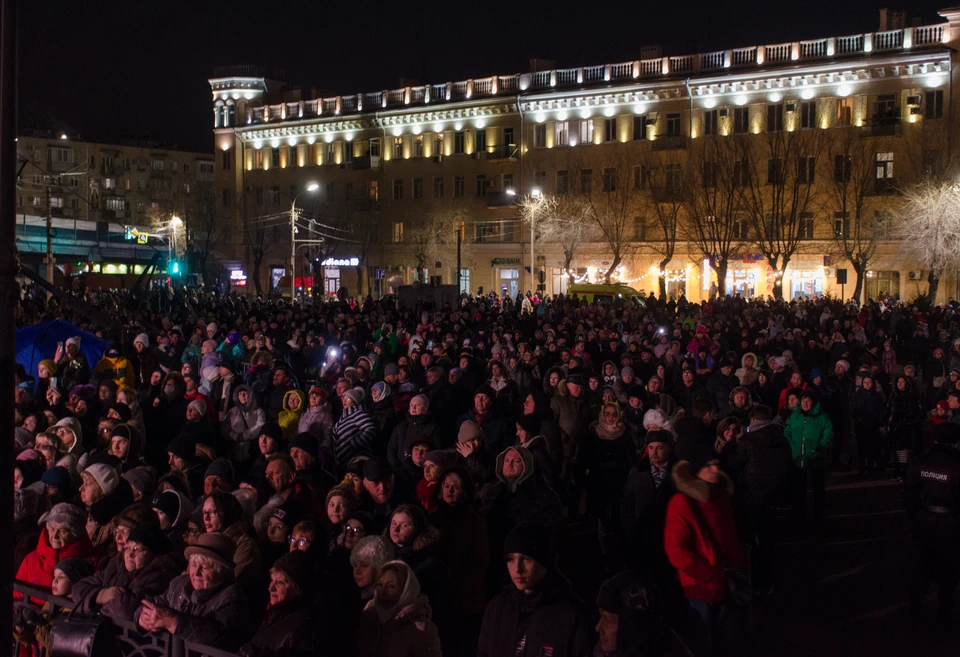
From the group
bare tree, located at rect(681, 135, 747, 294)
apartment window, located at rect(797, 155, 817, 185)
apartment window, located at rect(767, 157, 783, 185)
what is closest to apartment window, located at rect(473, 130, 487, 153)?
bare tree, located at rect(681, 135, 747, 294)

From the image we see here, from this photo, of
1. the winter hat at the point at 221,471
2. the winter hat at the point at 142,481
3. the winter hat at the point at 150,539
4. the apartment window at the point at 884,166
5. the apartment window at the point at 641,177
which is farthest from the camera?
the apartment window at the point at 641,177

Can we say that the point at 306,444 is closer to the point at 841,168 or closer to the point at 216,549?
the point at 216,549

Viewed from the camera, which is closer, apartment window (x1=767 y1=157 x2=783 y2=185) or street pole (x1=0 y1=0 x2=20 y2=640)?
street pole (x1=0 y1=0 x2=20 y2=640)

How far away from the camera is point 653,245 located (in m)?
56.1

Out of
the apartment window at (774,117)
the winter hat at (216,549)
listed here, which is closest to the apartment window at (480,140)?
the apartment window at (774,117)

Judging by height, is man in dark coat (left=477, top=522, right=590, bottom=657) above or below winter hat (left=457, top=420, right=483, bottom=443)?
below

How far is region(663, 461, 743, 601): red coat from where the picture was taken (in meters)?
6.18

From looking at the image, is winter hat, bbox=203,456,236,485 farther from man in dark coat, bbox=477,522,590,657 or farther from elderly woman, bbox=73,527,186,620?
man in dark coat, bbox=477,522,590,657

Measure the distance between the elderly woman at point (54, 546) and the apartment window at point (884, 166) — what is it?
1980 inches

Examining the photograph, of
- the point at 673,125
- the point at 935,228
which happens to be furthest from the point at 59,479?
the point at 673,125

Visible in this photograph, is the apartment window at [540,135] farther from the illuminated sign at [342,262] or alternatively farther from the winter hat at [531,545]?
the winter hat at [531,545]

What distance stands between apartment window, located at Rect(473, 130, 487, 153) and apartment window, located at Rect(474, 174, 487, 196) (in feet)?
5.13

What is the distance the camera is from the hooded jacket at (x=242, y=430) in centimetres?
991

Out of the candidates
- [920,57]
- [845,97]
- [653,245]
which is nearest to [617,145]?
[653,245]
